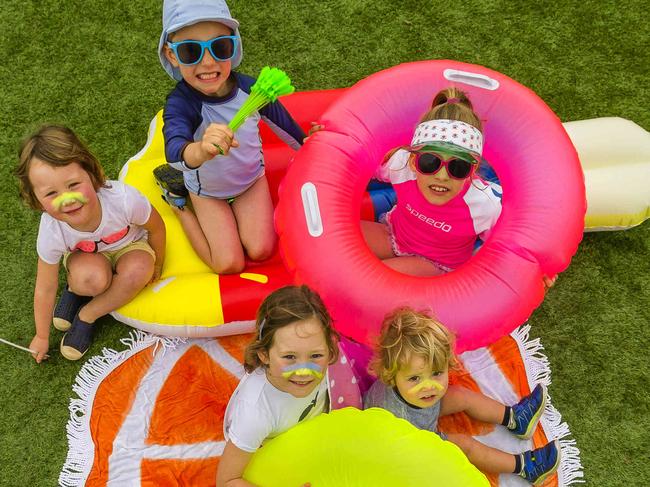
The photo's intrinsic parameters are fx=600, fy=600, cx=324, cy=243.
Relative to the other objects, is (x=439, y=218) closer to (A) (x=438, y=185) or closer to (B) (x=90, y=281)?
(A) (x=438, y=185)

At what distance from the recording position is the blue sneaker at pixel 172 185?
2395 millimetres

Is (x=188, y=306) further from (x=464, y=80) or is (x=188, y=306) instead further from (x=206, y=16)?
(x=464, y=80)

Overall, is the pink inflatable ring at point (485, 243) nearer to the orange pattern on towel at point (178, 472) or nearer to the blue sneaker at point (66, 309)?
the orange pattern on towel at point (178, 472)

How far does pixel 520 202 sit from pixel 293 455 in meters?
1.14

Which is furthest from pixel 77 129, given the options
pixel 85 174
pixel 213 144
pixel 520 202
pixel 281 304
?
pixel 520 202

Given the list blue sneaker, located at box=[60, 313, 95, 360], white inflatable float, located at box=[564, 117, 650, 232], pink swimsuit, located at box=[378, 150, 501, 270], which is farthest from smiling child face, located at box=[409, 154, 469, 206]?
blue sneaker, located at box=[60, 313, 95, 360]

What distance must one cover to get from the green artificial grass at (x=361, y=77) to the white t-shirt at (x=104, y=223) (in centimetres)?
47

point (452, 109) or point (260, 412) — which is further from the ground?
point (452, 109)

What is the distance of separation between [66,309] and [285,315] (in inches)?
45.8

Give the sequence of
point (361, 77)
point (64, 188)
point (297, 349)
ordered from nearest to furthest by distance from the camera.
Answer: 1. point (297, 349)
2. point (64, 188)
3. point (361, 77)

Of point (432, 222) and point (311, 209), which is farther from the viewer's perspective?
point (432, 222)

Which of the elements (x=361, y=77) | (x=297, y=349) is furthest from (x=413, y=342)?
(x=361, y=77)

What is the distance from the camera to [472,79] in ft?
7.52

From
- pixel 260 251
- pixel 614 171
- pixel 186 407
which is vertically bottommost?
pixel 186 407
